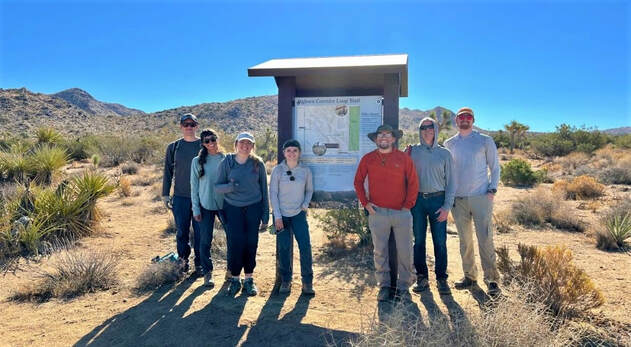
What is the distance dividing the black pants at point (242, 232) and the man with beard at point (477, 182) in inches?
91.0

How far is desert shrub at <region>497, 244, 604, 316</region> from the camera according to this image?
3713mm

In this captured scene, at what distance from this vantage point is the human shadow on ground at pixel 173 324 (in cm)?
356

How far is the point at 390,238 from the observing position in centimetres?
434

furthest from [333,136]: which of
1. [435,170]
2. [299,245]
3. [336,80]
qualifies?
[299,245]

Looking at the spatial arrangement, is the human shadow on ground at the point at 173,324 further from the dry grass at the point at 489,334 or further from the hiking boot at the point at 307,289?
the dry grass at the point at 489,334

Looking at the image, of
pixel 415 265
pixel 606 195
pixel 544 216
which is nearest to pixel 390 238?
pixel 415 265

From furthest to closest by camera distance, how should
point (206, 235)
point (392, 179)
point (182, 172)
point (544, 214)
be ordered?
point (544, 214), point (182, 172), point (206, 235), point (392, 179)

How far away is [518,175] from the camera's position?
14.4 m

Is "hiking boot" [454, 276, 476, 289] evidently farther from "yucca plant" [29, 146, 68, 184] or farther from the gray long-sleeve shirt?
"yucca plant" [29, 146, 68, 184]

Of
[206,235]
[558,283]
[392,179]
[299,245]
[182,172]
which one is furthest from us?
[182,172]

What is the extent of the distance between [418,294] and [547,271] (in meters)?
1.37

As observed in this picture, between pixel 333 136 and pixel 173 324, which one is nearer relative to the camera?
pixel 173 324

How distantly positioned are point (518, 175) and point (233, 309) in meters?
13.3

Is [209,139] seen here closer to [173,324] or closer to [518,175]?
[173,324]
